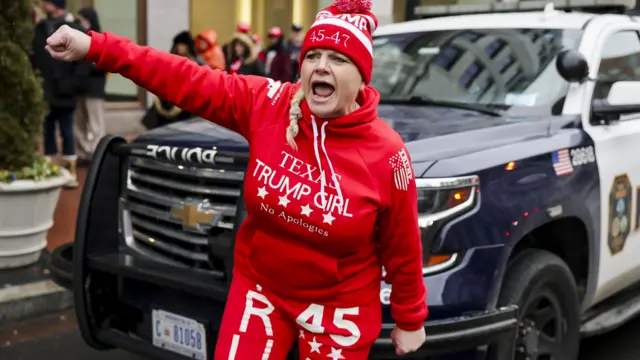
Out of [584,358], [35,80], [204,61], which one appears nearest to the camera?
[584,358]

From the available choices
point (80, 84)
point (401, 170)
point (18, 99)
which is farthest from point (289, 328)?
point (80, 84)

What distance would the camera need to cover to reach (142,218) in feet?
12.9

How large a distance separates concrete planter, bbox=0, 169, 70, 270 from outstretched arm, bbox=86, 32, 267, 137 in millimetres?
3632

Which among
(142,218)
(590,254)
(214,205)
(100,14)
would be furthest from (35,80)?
(100,14)

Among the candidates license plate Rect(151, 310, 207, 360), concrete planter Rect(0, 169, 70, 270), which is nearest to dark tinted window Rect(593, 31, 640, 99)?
license plate Rect(151, 310, 207, 360)

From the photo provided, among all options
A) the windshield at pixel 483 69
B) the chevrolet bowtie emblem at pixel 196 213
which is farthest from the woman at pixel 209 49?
the chevrolet bowtie emblem at pixel 196 213

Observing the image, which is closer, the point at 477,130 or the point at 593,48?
the point at 477,130

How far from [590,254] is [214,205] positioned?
1900 mm

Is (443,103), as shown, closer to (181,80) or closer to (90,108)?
(181,80)

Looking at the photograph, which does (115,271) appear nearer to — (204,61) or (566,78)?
(566,78)

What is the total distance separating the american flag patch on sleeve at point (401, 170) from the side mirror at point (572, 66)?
6.08 feet

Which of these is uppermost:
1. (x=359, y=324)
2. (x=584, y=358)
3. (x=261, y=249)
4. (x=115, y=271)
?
(x=261, y=249)

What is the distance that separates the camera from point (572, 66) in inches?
159

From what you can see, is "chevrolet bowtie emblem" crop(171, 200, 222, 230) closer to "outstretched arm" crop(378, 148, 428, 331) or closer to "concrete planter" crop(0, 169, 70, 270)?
"outstretched arm" crop(378, 148, 428, 331)
